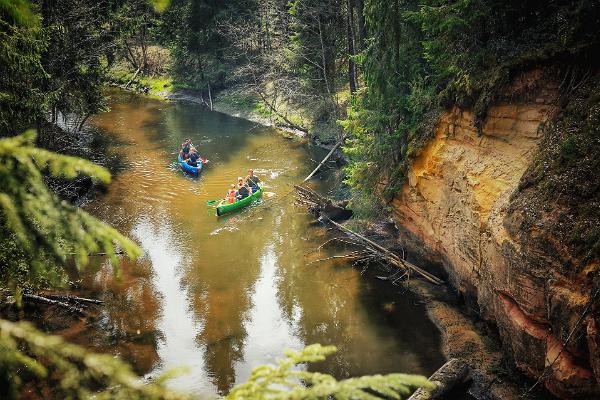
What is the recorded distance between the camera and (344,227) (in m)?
17.5

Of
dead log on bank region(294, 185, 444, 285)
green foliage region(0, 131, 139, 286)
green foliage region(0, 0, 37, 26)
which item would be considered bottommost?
dead log on bank region(294, 185, 444, 285)

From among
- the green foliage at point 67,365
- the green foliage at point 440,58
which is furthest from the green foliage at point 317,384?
the green foliage at point 440,58

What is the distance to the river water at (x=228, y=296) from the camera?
37.8 ft

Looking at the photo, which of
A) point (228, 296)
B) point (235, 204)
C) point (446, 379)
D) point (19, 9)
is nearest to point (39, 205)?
point (19, 9)

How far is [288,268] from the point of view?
620 inches

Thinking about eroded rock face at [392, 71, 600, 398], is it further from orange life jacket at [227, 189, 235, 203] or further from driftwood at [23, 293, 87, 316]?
driftwood at [23, 293, 87, 316]

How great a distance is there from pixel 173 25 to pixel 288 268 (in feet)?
109

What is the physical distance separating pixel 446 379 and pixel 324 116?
2203 centimetres

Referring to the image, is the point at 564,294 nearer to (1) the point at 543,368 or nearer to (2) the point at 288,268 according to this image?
(1) the point at 543,368

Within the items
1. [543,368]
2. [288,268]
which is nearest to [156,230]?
[288,268]

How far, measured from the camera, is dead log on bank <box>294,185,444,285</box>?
1409 centimetres

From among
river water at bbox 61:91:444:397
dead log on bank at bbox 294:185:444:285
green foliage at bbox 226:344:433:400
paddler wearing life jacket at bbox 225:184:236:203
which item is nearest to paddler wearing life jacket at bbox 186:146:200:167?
river water at bbox 61:91:444:397

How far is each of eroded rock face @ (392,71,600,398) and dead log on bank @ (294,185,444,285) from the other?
85 centimetres

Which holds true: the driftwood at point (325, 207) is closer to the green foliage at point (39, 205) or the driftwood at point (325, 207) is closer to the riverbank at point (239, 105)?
the riverbank at point (239, 105)
